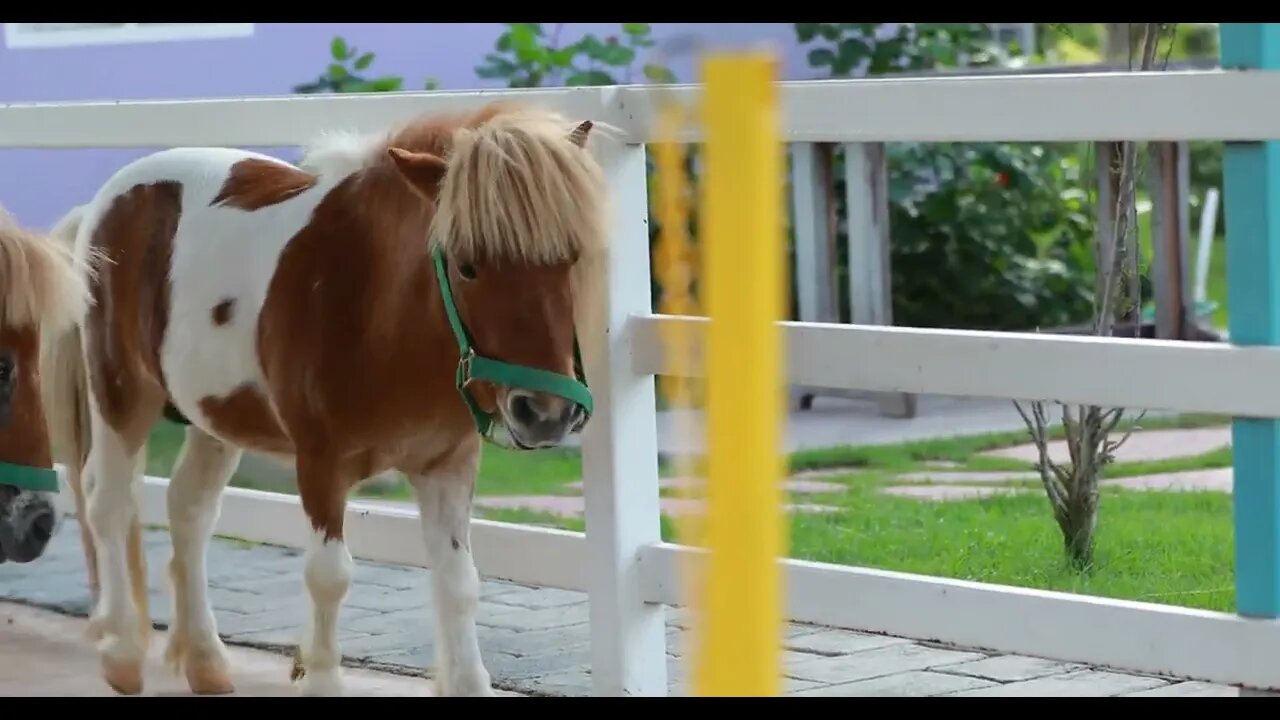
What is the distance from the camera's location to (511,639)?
15.2 ft

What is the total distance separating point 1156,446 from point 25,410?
5113 millimetres

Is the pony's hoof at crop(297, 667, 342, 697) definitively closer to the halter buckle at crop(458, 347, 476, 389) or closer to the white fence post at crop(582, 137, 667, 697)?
the white fence post at crop(582, 137, 667, 697)

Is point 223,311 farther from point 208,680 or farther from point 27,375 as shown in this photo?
point 208,680

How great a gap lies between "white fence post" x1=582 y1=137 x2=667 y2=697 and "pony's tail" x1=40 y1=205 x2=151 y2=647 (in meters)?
1.17

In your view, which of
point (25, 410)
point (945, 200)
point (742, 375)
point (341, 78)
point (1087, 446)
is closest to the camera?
point (742, 375)

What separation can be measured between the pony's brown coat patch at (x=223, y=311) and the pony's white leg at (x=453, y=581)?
512 millimetres

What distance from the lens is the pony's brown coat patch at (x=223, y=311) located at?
3.77 meters

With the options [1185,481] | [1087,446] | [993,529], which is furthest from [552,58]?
[1087,446]

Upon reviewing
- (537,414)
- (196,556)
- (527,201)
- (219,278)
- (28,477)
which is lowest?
(196,556)

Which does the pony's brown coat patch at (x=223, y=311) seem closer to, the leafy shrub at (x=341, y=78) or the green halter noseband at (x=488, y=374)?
the green halter noseband at (x=488, y=374)

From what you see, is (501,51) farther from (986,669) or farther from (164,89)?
(986,669)

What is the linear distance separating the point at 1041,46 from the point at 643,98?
9474mm

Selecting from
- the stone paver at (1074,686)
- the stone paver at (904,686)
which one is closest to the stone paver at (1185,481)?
the stone paver at (1074,686)

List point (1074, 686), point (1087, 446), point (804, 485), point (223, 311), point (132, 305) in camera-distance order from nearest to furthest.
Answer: point (223, 311) → point (1074, 686) → point (132, 305) → point (1087, 446) → point (804, 485)
